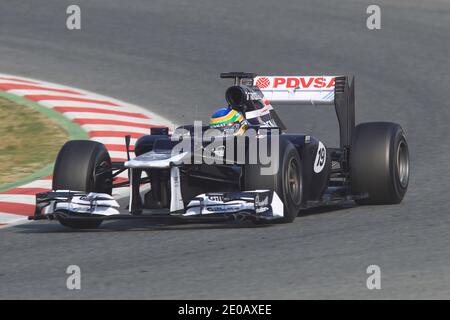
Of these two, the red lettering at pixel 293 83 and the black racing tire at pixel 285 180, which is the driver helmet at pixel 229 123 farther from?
the red lettering at pixel 293 83

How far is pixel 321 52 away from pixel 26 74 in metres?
4.57

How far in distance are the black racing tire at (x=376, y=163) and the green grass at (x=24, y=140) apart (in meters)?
4.02

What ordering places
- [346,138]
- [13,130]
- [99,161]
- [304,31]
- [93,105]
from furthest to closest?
[304,31] < [93,105] < [13,130] < [346,138] < [99,161]

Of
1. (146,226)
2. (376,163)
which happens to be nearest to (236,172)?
(146,226)

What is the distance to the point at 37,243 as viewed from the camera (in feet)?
32.2

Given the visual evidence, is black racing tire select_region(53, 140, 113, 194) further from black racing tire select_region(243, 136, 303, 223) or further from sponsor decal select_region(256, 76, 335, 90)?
sponsor decal select_region(256, 76, 335, 90)

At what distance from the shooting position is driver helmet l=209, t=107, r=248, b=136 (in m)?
10.5

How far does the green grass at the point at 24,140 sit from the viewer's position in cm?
1371

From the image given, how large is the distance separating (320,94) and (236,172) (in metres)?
1.73

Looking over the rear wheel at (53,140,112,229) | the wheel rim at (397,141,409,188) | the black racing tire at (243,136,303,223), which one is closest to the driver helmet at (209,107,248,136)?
the black racing tire at (243,136,303,223)

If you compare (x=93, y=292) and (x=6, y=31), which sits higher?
(x=6, y=31)

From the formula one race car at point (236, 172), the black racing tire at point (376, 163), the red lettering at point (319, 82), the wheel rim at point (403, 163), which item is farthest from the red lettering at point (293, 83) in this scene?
the wheel rim at point (403, 163)

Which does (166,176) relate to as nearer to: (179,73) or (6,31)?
(179,73)
